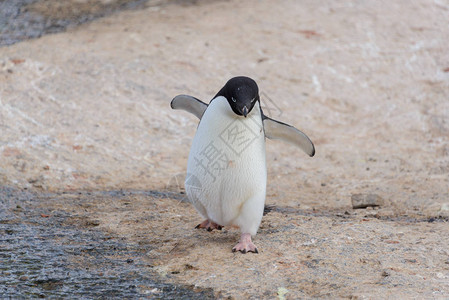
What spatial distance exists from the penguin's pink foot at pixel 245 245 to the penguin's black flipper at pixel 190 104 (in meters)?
0.85

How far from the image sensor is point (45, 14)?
7.96 m

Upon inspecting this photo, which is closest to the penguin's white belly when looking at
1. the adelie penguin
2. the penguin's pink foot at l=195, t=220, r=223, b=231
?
the adelie penguin

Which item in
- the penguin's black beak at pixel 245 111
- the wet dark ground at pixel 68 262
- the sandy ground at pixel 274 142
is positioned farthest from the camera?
the sandy ground at pixel 274 142

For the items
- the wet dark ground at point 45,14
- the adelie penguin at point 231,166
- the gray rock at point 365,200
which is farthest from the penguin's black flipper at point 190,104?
the wet dark ground at point 45,14

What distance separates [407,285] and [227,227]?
109 centimetres

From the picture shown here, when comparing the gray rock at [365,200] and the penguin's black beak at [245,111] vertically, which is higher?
the penguin's black beak at [245,111]

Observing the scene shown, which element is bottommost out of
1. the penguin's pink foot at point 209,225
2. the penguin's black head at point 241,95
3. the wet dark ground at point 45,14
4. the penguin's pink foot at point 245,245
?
the penguin's pink foot at point 209,225

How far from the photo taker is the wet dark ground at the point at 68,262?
2.68m

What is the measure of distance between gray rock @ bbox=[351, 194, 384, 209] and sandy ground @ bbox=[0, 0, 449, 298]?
0.08 metres

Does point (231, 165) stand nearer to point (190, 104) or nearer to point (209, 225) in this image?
point (209, 225)

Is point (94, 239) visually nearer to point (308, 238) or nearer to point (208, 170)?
point (208, 170)

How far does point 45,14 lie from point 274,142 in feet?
13.6

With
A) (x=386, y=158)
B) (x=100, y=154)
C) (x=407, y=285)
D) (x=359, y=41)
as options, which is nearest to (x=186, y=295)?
(x=407, y=285)

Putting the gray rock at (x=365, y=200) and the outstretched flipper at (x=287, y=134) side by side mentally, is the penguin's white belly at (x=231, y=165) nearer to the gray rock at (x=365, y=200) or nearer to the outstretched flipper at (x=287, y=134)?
the outstretched flipper at (x=287, y=134)
